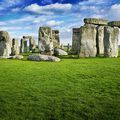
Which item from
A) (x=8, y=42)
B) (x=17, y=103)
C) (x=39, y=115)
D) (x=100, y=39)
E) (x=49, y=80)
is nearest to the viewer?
(x=39, y=115)

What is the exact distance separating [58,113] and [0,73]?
5796mm

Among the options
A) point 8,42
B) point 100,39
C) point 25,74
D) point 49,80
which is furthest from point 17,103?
point 100,39

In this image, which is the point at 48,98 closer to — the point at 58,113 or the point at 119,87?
the point at 58,113

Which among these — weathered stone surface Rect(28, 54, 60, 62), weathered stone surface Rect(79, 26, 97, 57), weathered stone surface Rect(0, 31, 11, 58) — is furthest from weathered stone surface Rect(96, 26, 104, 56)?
weathered stone surface Rect(0, 31, 11, 58)

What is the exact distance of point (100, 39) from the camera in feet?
81.2

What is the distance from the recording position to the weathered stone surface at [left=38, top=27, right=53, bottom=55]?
23422 millimetres

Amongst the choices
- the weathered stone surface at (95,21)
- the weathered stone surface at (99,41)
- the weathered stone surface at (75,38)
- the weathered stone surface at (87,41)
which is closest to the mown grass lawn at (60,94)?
the weathered stone surface at (87,41)

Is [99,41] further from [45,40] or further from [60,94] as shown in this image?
[60,94]

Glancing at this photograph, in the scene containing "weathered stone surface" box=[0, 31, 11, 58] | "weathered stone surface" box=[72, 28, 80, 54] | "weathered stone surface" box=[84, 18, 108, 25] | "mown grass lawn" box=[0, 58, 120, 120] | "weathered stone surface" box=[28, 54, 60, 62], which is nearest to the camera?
"mown grass lawn" box=[0, 58, 120, 120]

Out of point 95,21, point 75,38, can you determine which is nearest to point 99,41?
point 95,21

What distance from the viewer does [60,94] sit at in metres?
11.0

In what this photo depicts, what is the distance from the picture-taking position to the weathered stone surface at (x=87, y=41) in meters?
22.1

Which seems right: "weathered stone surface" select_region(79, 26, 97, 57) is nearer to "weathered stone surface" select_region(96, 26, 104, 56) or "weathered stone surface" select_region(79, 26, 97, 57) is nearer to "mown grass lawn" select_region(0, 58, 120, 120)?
Answer: "weathered stone surface" select_region(96, 26, 104, 56)

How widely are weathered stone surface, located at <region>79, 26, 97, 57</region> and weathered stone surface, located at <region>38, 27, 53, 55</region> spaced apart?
268cm
